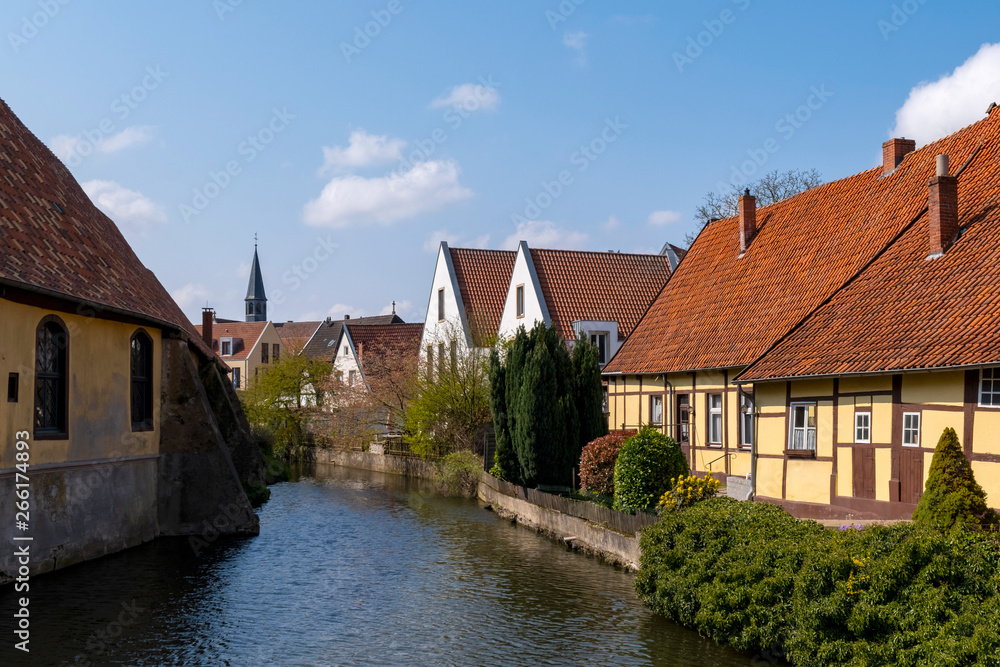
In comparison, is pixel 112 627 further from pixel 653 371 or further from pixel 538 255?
pixel 538 255

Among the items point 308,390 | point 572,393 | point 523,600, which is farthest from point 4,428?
point 308,390

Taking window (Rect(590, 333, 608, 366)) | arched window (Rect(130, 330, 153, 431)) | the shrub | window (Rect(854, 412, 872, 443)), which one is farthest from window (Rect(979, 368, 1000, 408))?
window (Rect(590, 333, 608, 366))

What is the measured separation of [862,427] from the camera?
1564 centimetres

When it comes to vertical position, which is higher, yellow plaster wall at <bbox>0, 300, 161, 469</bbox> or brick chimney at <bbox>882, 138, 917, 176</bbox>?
brick chimney at <bbox>882, 138, 917, 176</bbox>

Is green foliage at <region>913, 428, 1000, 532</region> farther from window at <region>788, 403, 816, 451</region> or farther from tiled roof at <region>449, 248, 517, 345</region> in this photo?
tiled roof at <region>449, 248, 517, 345</region>

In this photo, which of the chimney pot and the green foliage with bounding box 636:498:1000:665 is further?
the chimney pot

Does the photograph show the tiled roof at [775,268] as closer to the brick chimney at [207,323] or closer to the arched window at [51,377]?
the arched window at [51,377]

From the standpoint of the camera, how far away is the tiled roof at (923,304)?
553 inches

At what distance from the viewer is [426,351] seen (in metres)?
40.9

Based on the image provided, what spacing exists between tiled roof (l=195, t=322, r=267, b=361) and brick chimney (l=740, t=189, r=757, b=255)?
58576mm

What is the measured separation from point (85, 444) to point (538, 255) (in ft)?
77.7

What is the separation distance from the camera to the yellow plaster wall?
14.2 m

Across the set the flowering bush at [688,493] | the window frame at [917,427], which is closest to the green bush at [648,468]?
the flowering bush at [688,493]

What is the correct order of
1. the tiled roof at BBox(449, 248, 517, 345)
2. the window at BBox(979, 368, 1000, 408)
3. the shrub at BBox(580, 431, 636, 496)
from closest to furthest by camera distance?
the window at BBox(979, 368, 1000, 408) → the shrub at BBox(580, 431, 636, 496) → the tiled roof at BBox(449, 248, 517, 345)
